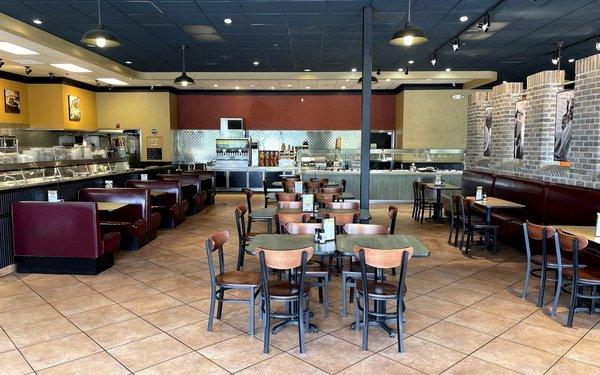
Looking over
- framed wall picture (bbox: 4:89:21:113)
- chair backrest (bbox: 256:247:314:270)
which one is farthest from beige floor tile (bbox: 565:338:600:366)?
framed wall picture (bbox: 4:89:21:113)

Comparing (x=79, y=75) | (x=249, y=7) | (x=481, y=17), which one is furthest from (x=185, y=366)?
(x=79, y=75)

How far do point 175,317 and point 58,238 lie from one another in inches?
96.0

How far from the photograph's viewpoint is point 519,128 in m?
8.19

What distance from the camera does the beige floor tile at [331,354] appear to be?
129 inches

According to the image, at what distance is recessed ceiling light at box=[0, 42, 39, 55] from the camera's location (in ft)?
25.9

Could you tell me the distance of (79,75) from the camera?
450 inches

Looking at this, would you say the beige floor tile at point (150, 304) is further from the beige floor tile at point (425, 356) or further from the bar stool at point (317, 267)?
the beige floor tile at point (425, 356)

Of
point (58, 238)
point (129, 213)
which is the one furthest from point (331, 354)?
point (129, 213)

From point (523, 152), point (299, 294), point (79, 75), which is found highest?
point (79, 75)

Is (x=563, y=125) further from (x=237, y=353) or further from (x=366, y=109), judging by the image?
(x=237, y=353)

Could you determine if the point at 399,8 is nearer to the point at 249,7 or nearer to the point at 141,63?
the point at 249,7

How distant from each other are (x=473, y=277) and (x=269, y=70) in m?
8.52

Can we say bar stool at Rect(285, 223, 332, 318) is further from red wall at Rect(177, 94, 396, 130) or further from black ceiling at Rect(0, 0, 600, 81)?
red wall at Rect(177, 94, 396, 130)

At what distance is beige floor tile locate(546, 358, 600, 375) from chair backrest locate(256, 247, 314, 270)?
2.02m
